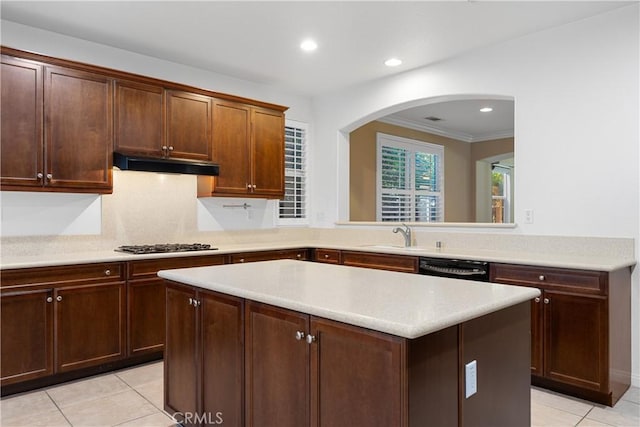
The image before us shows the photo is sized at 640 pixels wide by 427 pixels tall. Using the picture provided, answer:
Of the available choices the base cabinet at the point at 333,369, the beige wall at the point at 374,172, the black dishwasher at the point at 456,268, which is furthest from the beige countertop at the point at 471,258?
the beige wall at the point at 374,172

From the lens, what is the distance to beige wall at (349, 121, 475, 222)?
233 inches

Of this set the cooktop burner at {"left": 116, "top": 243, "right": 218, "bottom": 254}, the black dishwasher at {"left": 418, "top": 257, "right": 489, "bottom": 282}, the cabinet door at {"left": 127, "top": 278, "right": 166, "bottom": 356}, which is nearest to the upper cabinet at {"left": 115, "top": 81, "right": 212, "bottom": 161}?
the cooktop burner at {"left": 116, "top": 243, "right": 218, "bottom": 254}

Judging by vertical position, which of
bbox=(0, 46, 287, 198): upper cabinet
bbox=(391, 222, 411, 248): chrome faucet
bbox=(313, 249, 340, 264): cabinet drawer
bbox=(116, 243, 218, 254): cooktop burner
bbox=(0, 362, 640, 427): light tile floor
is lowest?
bbox=(0, 362, 640, 427): light tile floor

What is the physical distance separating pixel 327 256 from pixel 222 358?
8.64ft

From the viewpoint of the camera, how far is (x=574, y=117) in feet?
10.9

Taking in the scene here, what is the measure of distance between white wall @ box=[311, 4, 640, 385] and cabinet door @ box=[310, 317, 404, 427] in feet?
8.64

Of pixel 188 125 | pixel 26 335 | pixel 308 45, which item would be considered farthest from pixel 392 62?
pixel 26 335

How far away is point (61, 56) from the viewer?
11.6 feet

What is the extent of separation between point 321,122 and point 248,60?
150 cm

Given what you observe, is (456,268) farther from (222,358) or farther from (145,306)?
(145,306)

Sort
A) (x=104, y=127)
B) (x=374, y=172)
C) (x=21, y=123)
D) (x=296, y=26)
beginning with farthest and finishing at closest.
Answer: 1. (x=374, y=172)
2. (x=104, y=127)
3. (x=296, y=26)
4. (x=21, y=123)

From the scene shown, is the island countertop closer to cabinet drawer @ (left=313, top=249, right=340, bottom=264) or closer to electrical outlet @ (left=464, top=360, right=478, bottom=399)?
electrical outlet @ (left=464, top=360, right=478, bottom=399)

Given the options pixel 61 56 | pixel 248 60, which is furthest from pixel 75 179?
pixel 248 60

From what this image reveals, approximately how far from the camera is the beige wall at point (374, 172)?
19.5 feet
